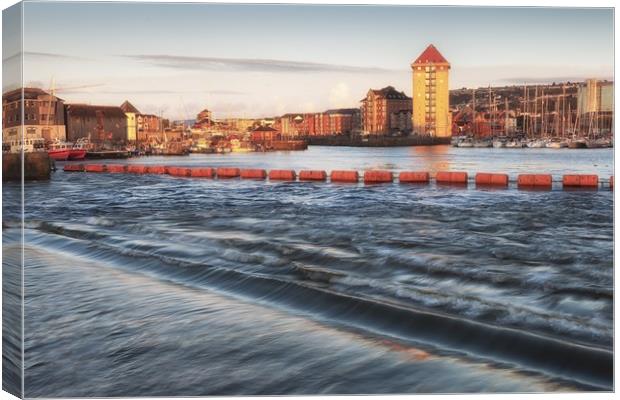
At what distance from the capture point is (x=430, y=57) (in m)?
7.85

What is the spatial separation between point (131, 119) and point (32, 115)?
46.1 inches

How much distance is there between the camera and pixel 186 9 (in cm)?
743

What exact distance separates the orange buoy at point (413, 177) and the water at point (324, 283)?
0.28ft

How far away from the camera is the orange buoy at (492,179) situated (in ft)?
27.2

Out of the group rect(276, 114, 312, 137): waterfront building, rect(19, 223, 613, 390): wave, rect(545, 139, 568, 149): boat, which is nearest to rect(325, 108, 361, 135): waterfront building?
rect(276, 114, 312, 137): waterfront building

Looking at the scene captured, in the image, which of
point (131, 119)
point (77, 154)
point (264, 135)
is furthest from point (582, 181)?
point (77, 154)

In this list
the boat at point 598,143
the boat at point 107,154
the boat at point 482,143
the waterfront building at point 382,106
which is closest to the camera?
the boat at point 598,143

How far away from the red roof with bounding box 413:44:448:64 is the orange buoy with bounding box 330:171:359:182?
118cm

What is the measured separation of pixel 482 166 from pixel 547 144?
65 centimetres

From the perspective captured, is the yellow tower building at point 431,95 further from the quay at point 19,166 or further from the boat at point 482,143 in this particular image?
the quay at point 19,166

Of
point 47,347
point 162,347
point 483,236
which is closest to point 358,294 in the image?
point 483,236

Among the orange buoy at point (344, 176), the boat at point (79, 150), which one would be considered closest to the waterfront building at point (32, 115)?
the boat at point (79, 150)

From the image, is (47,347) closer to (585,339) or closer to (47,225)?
(47,225)

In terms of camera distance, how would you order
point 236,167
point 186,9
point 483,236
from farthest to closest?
point 236,167 < point 483,236 < point 186,9
